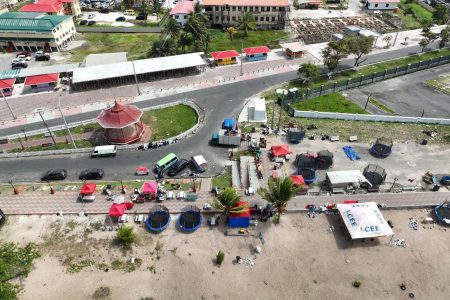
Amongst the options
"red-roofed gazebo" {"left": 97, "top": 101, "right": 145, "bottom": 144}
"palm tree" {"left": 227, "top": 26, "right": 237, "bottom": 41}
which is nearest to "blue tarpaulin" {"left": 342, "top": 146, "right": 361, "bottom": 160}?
"red-roofed gazebo" {"left": 97, "top": 101, "right": 145, "bottom": 144}

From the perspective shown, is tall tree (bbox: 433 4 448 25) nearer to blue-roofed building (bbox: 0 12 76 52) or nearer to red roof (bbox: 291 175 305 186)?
red roof (bbox: 291 175 305 186)

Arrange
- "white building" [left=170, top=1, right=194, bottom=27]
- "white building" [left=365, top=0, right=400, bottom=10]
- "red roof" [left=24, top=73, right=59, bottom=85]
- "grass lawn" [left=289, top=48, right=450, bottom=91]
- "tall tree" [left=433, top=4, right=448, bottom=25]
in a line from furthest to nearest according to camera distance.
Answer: "white building" [left=365, top=0, right=400, bottom=10] → "tall tree" [left=433, top=4, right=448, bottom=25] → "white building" [left=170, top=1, right=194, bottom=27] → "grass lawn" [left=289, top=48, right=450, bottom=91] → "red roof" [left=24, top=73, right=59, bottom=85]

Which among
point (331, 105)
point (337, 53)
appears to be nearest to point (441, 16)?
point (337, 53)

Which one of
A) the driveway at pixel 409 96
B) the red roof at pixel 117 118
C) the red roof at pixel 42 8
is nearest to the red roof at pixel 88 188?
the red roof at pixel 117 118

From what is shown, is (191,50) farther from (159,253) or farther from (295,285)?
(295,285)

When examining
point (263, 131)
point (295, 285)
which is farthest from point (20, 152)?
point (295, 285)

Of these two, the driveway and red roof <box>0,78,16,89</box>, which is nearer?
the driveway

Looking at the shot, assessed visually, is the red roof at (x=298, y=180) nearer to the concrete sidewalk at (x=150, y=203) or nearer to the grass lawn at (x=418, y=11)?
the concrete sidewalk at (x=150, y=203)
